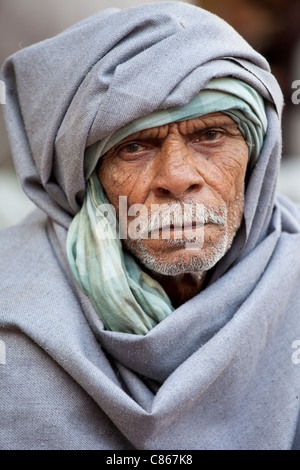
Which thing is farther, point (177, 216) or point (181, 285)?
point (181, 285)

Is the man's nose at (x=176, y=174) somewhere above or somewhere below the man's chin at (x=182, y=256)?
above

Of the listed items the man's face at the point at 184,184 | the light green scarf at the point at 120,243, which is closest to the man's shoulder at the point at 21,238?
the light green scarf at the point at 120,243

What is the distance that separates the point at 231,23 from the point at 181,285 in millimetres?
3579

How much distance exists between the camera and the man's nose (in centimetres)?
189

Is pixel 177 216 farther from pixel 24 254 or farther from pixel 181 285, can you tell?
pixel 24 254

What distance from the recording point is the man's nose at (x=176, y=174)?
1.89 m

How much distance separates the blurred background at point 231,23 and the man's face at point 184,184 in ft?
5.95

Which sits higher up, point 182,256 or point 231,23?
point 182,256

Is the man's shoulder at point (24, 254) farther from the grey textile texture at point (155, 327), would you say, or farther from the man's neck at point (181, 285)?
the man's neck at point (181, 285)

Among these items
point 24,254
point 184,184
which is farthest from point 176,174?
point 24,254

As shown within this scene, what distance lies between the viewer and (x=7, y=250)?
89.4 inches

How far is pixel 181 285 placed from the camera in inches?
86.0
